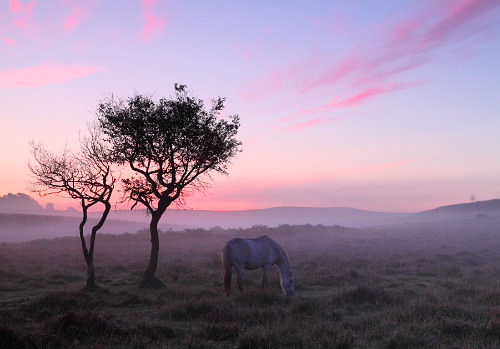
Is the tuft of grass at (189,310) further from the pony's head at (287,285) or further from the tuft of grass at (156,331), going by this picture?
the pony's head at (287,285)

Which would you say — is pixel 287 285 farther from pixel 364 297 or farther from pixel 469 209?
pixel 469 209

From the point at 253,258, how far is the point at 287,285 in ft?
6.25

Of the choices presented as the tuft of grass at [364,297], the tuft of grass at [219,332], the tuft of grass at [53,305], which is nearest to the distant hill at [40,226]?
the tuft of grass at [53,305]

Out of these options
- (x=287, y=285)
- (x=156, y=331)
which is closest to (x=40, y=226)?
(x=287, y=285)

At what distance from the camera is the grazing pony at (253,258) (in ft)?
49.8

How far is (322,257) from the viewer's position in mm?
28719

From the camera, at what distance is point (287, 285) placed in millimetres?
15750

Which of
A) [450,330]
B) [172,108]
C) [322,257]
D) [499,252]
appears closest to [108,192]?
[172,108]

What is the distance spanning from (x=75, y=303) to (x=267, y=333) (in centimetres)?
766

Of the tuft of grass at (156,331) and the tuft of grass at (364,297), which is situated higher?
the tuft of grass at (156,331)

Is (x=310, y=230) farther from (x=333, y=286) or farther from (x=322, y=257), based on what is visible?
(x=333, y=286)

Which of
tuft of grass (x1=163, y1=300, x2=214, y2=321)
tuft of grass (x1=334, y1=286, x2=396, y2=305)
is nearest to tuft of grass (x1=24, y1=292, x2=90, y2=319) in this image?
tuft of grass (x1=163, y1=300, x2=214, y2=321)

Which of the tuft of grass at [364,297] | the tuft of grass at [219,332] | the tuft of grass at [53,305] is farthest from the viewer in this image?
the tuft of grass at [364,297]

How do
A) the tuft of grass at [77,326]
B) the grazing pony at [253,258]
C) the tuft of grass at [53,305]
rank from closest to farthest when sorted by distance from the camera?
the tuft of grass at [77,326] < the tuft of grass at [53,305] < the grazing pony at [253,258]
